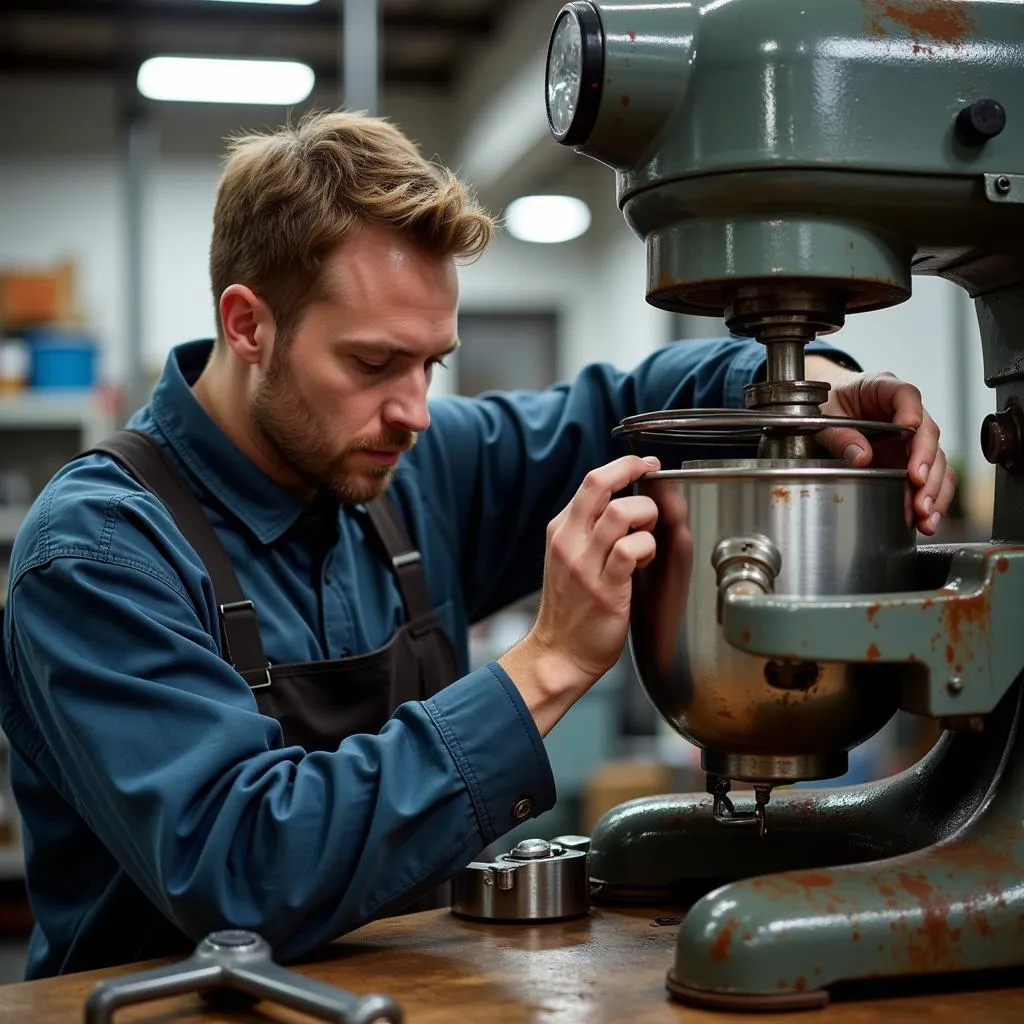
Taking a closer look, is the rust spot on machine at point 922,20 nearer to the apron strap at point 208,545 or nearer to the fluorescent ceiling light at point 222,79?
the apron strap at point 208,545

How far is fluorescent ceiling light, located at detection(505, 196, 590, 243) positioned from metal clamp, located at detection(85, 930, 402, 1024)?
5166 millimetres

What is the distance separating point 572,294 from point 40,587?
6.69 meters

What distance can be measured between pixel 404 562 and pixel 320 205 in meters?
0.40

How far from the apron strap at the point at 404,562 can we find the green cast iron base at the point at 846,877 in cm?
43

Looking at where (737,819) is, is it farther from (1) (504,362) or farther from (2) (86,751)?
(1) (504,362)

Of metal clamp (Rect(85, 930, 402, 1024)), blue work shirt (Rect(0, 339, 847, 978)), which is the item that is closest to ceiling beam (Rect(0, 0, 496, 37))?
blue work shirt (Rect(0, 339, 847, 978))

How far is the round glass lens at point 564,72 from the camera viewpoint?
3.30 feet

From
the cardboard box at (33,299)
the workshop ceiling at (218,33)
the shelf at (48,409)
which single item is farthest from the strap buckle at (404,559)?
the workshop ceiling at (218,33)

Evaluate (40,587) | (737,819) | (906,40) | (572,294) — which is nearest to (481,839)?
(737,819)

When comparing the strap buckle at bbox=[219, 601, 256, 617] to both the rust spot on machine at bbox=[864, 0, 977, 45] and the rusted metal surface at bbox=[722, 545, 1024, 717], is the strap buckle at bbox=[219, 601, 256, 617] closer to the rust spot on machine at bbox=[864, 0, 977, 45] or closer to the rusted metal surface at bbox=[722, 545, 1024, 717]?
the rusted metal surface at bbox=[722, 545, 1024, 717]

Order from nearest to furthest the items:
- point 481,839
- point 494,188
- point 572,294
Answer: point 481,839 < point 494,188 < point 572,294

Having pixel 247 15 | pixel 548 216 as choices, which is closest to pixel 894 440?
pixel 548 216

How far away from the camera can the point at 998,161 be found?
3.33 ft

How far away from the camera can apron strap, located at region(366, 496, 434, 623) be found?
157 cm
